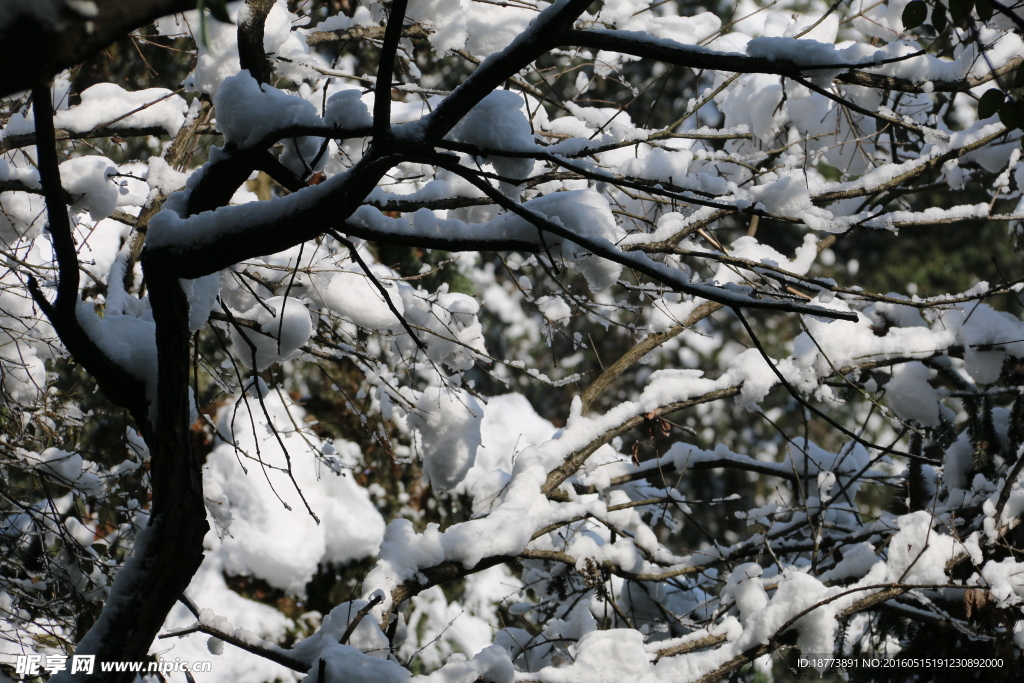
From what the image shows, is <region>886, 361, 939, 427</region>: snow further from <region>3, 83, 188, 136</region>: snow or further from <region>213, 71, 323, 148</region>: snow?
<region>3, 83, 188, 136</region>: snow

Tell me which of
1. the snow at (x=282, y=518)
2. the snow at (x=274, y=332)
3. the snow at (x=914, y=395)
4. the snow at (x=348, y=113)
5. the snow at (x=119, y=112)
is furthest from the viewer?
the snow at (x=282, y=518)

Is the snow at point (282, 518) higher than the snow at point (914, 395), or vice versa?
the snow at point (282, 518)

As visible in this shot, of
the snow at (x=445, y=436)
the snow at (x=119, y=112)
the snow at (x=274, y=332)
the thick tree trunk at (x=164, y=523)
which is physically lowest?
the thick tree trunk at (x=164, y=523)

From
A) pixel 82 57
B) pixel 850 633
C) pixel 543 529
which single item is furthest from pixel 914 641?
pixel 82 57

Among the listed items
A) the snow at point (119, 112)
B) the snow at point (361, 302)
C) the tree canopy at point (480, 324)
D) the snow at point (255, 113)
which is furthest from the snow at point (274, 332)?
the snow at point (255, 113)

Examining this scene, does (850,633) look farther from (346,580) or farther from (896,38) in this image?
(346,580)

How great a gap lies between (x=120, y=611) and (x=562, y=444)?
1745mm

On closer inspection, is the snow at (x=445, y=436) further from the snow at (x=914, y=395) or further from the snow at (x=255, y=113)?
the snow at (x=914, y=395)

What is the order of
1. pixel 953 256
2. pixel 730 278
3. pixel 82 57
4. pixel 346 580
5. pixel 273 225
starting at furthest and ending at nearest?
1. pixel 953 256
2. pixel 346 580
3. pixel 730 278
4. pixel 273 225
5. pixel 82 57

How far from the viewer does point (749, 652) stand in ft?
7.50

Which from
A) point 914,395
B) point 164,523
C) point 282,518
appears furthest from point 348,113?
point 282,518

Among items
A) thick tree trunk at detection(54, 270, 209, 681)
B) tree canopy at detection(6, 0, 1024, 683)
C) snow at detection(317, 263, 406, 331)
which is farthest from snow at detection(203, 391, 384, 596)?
thick tree trunk at detection(54, 270, 209, 681)

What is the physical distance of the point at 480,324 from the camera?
10.5 ft

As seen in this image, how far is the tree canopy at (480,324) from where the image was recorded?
4.32 feet
